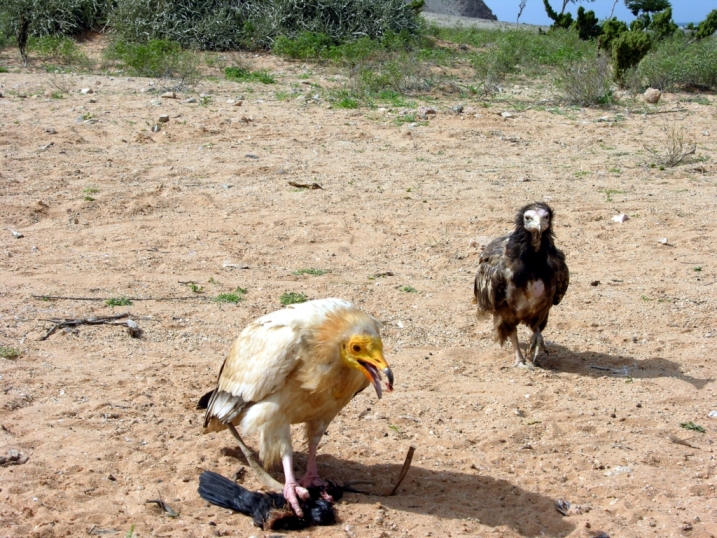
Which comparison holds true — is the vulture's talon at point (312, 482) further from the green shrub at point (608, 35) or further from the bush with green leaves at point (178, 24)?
the green shrub at point (608, 35)

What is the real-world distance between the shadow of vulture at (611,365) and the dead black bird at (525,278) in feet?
0.76

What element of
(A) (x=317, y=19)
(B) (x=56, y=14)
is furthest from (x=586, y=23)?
(B) (x=56, y=14)

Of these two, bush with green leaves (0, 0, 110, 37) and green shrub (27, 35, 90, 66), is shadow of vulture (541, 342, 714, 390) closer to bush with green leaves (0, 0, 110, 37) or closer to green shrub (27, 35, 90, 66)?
green shrub (27, 35, 90, 66)

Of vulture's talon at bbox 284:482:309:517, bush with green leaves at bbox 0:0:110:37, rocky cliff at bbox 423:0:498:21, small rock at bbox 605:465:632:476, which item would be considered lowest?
vulture's talon at bbox 284:482:309:517

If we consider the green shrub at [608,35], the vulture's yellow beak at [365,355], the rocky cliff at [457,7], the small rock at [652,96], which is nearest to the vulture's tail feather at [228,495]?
the vulture's yellow beak at [365,355]

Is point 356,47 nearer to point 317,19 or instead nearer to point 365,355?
point 317,19

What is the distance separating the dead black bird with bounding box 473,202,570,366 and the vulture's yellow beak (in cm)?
280

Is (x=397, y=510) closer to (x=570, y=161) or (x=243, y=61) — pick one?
(x=570, y=161)

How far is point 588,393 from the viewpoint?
18.8 feet

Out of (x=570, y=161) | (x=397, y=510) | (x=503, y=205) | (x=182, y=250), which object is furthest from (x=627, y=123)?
(x=397, y=510)

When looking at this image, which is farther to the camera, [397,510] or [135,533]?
[397,510]

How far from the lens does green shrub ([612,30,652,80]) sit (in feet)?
58.1

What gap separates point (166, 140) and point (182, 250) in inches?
190

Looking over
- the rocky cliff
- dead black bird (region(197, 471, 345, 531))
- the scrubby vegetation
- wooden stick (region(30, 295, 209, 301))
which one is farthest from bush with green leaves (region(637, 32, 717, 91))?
the rocky cliff
